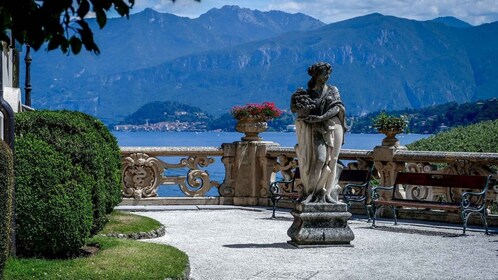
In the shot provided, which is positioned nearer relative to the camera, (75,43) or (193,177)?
(75,43)

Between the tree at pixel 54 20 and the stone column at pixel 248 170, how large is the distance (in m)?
13.0

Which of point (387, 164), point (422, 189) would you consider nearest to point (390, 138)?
point (387, 164)

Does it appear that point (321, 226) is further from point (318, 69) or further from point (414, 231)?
point (414, 231)

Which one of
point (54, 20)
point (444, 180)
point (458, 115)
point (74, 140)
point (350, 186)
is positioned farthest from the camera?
point (458, 115)

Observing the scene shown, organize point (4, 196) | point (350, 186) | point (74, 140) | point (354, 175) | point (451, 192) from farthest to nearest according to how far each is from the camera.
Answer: point (354, 175), point (350, 186), point (451, 192), point (74, 140), point (4, 196)

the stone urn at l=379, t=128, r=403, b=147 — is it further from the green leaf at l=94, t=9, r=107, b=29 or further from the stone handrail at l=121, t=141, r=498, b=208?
the green leaf at l=94, t=9, r=107, b=29

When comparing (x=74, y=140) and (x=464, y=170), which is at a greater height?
(x=74, y=140)

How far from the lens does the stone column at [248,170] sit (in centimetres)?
1759

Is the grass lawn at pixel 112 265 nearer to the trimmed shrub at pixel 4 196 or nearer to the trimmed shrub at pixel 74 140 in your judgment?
the trimmed shrub at pixel 74 140

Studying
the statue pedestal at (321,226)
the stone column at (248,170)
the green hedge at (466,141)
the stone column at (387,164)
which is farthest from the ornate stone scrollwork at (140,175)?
the green hedge at (466,141)

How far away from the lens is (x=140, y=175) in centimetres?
1741

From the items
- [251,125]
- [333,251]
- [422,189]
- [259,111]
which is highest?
[259,111]

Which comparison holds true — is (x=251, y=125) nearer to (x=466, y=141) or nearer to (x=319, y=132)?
(x=319, y=132)

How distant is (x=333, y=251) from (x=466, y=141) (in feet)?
42.9
